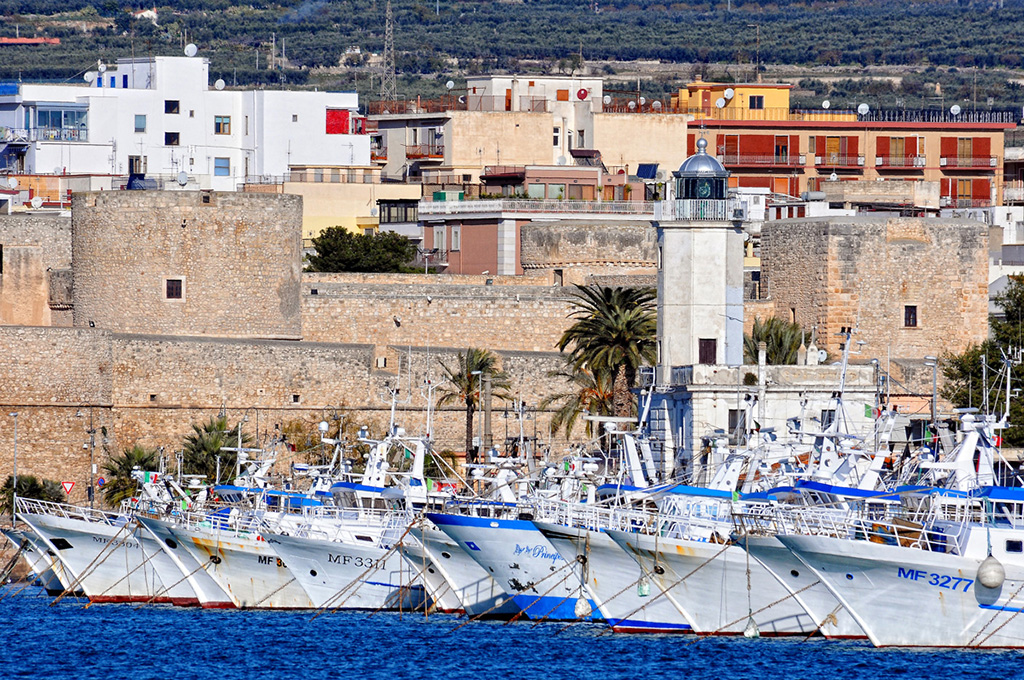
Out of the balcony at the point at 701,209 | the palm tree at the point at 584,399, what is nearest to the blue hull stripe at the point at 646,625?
the balcony at the point at 701,209

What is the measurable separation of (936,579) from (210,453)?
69.0 feet

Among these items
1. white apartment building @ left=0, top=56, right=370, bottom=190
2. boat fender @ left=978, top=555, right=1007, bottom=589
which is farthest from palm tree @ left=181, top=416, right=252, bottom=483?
white apartment building @ left=0, top=56, right=370, bottom=190

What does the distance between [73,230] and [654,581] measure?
23.3m

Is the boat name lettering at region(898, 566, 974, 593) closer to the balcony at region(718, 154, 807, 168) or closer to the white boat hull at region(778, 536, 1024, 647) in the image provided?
the white boat hull at region(778, 536, 1024, 647)

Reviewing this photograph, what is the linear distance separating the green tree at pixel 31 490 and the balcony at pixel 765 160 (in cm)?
3047

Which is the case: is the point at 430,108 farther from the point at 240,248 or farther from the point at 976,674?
the point at 976,674

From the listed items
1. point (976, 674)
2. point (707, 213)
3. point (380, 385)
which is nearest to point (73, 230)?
point (380, 385)

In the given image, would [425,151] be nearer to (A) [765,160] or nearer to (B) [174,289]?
(A) [765,160]

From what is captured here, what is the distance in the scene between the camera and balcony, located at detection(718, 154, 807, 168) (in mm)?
78375

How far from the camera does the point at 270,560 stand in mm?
44312

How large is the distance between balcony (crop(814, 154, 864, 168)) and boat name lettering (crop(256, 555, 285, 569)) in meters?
38.4

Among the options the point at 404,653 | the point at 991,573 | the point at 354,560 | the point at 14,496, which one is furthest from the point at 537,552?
the point at 14,496

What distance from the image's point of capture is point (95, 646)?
41.1m

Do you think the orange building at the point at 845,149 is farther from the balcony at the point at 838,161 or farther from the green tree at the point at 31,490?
the green tree at the point at 31,490
